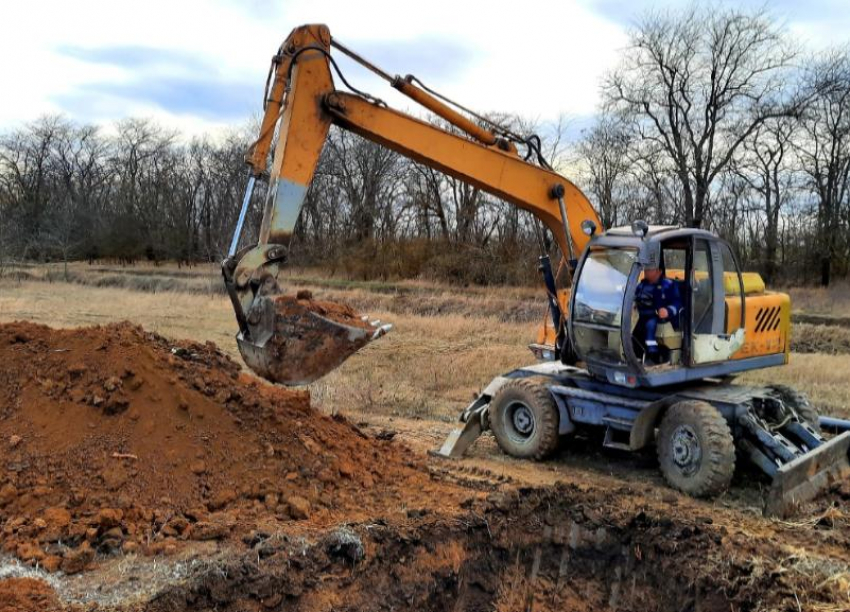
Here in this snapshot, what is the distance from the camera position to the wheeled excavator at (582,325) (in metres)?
6.30

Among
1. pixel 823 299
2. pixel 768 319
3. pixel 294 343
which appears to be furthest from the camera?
pixel 823 299

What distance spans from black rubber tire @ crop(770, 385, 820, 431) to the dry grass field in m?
2.55

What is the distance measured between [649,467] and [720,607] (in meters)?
2.58

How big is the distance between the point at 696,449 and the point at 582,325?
1467 millimetres

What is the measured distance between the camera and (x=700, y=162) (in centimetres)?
2825

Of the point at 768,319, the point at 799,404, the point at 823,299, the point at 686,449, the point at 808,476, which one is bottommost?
the point at 808,476

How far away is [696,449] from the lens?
6.60m

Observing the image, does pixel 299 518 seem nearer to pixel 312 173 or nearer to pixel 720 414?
pixel 312 173

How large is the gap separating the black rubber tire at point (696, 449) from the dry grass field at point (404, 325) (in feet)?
11.3

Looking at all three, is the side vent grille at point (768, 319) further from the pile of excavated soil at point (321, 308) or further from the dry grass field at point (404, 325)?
the pile of excavated soil at point (321, 308)

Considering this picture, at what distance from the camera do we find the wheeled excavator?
630cm

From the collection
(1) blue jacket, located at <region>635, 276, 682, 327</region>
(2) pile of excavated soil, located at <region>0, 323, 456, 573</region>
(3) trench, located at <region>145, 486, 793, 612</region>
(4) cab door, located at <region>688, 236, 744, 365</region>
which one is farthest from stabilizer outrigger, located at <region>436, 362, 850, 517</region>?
(2) pile of excavated soil, located at <region>0, 323, 456, 573</region>

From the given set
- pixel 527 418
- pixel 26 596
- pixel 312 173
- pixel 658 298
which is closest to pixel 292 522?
pixel 26 596

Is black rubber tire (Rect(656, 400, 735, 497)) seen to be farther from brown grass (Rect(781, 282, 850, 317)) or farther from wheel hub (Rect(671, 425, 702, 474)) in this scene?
brown grass (Rect(781, 282, 850, 317))
